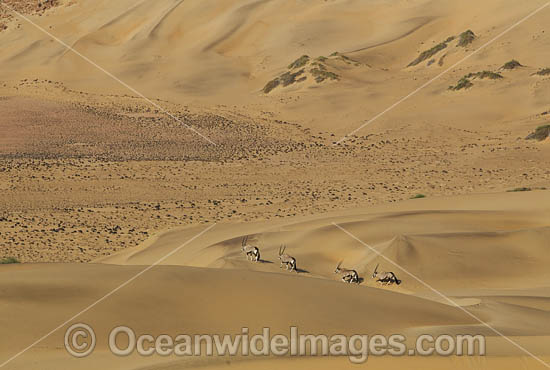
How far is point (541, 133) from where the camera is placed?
26031mm

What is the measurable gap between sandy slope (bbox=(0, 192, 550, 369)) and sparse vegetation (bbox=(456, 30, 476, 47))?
91.2 feet

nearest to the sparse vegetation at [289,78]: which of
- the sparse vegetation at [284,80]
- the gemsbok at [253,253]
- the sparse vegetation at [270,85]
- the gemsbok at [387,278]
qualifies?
the sparse vegetation at [284,80]

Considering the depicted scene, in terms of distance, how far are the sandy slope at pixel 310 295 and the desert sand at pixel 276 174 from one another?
0.09 feet

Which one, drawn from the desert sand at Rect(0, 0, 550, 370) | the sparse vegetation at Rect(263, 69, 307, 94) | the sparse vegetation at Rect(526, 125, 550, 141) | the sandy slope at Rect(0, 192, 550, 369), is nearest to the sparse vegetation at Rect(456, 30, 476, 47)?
the desert sand at Rect(0, 0, 550, 370)

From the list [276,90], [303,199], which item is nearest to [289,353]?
[303,199]

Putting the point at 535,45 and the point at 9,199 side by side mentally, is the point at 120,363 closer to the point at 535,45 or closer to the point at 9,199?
the point at 9,199

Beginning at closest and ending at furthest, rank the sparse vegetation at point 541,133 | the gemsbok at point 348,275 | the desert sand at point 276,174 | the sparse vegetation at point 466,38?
1. the desert sand at point 276,174
2. the gemsbok at point 348,275
3. the sparse vegetation at point 541,133
4. the sparse vegetation at point 466,38

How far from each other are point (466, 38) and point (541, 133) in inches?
567

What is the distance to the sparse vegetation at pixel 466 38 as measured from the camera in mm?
39062

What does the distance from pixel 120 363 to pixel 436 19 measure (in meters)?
45.6

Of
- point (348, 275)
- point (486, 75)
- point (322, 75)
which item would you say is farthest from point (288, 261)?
point (322, 75)

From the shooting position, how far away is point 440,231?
13.4 m

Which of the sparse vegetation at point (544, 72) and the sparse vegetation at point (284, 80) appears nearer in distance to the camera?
the sparse vegetation at point (544, 72)

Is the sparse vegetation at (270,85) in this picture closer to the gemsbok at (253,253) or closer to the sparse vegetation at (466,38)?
the sparse vegetation at (466,38)
